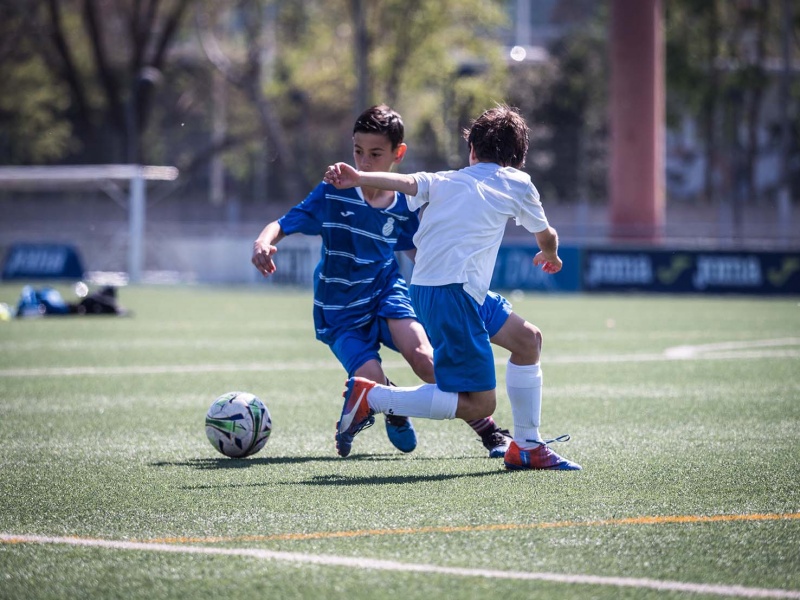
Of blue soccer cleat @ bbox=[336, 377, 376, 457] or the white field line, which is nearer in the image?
blue soccer cleat @ bbox=[336, 377, 376, 457]

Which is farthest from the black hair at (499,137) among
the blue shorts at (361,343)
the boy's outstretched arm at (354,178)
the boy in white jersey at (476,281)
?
the blue shorts at (361,343)

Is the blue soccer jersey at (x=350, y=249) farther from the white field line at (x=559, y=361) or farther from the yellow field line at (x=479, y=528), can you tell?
the white field line at (x=559, y=361)

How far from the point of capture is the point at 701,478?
5.62m

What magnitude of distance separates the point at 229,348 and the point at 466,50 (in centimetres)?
3317

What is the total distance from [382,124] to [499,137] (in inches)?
35.7

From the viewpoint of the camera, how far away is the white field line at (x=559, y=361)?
11.0 m

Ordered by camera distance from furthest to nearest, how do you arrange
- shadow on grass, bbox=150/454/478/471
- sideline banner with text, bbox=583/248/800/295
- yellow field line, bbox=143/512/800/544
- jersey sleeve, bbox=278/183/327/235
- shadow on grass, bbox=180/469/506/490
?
sideline banner with text, bbox=583/248/800/295 → jersey sleeve, bbox=278/183/327/235 → shadow on grass, bbox=150/454/478/471 → shadow on grass, bbox=180/469/506/490 → yellow field line, bbox=143/512/800/544

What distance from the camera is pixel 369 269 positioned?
6.78m

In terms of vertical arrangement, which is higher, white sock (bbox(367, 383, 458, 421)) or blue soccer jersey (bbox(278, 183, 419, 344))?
blue soccer jersey (bbox(278, 183, 419, 344))

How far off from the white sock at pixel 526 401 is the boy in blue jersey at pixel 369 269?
568 mm

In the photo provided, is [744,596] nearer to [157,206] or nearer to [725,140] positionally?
[157,206]

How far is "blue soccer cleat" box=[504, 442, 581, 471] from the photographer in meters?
5.91

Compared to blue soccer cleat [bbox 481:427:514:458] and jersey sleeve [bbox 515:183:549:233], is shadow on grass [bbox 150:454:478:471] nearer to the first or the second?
blue soccer cleat [bbox 481:427:514:458]

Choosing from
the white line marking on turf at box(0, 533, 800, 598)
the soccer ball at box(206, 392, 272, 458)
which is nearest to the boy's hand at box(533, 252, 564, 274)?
the soccer ball at box(206, 392, 272, 458)
